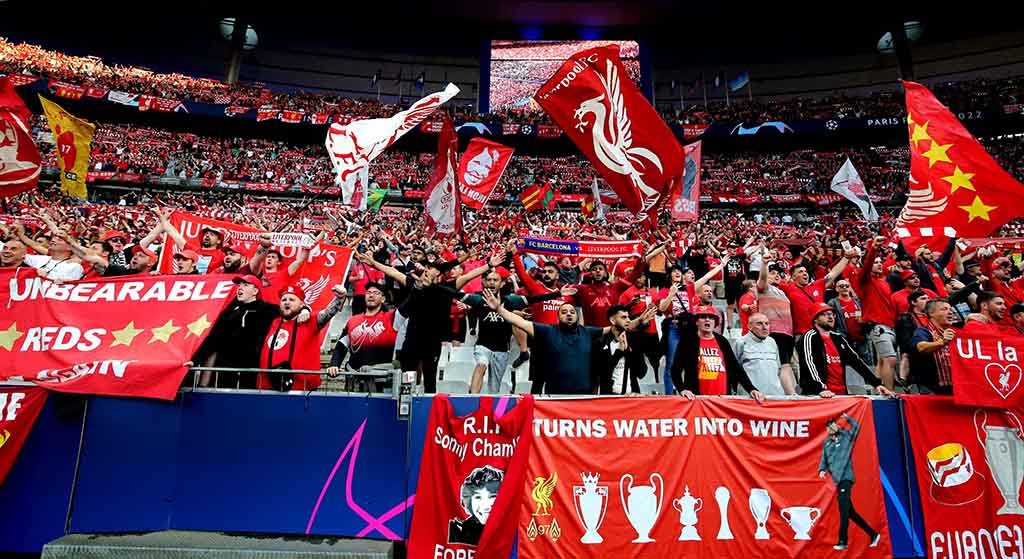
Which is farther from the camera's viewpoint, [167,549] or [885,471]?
[885,471]

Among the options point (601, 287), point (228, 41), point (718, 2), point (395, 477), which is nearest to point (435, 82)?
point (228, 41)

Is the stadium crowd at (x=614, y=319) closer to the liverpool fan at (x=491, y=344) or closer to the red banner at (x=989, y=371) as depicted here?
the liverpool fan at (x=491, y=344)

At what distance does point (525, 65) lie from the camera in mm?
37469

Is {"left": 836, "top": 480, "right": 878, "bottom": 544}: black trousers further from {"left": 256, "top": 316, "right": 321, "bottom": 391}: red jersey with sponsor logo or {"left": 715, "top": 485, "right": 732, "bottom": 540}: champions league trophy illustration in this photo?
{"left": 256, "top": 316, "right": 321, "bottom": 391}: red jersey with sponsor logo

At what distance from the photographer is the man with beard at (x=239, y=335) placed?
4.48 m

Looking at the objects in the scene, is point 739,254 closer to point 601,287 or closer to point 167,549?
point 601,287

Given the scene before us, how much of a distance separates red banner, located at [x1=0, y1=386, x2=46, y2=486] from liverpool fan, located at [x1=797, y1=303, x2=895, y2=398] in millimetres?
6287

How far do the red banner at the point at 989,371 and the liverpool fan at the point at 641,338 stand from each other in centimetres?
240

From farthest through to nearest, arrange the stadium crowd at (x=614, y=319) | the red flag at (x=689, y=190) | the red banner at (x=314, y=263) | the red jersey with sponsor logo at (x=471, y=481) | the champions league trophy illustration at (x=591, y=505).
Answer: the red flag at (x=689, y=190), the red banner at (x=314, y=263), the stadium crowd at (x=614, y=319), the champions league trophy illustration at (x=591, y=505), the red jersey with sponsor logo at (x=471, y=481)

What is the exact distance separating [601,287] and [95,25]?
1926 inches

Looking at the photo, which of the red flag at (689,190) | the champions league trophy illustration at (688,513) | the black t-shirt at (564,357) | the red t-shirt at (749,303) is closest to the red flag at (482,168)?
the red flag at (689,190)

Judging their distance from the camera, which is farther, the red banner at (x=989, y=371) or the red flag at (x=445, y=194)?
the red flag at (x=445, y=194)

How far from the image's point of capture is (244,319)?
461 centimetres

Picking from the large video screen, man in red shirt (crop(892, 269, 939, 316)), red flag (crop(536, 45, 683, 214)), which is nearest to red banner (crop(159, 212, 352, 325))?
red flag (crop(536, 45, 683, 214))
